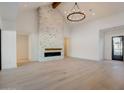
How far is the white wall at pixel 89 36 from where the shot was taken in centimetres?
742

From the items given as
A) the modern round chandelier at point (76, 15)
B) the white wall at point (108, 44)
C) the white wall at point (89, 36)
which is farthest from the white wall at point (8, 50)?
the white wall at point (108, 44)

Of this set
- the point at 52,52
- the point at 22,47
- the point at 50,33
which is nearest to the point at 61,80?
the point at 52,52

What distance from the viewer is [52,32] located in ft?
29.1

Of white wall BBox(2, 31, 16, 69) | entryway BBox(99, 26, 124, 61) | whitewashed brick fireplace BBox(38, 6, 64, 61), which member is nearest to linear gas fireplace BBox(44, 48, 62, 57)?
whitewashed brick fireplace BBox(38, 6, 64, 61)

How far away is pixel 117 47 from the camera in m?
8.52

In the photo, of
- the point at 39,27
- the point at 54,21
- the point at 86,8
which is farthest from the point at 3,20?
the point at 86,8

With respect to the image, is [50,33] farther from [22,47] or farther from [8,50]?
[8,50]

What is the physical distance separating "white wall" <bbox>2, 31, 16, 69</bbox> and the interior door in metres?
7.54

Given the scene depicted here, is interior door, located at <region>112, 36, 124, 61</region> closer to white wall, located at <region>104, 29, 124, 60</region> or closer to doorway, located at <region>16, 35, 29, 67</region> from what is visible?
white wall, located at <region>104, 29, 124, 60</region>

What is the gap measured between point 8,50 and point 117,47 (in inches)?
312

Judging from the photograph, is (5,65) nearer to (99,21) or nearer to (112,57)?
(99,21)

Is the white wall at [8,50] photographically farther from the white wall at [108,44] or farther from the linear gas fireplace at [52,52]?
the white wall at [108,44]

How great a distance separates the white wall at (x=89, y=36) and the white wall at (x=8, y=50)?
601 cm

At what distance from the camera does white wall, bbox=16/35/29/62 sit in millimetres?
8523
